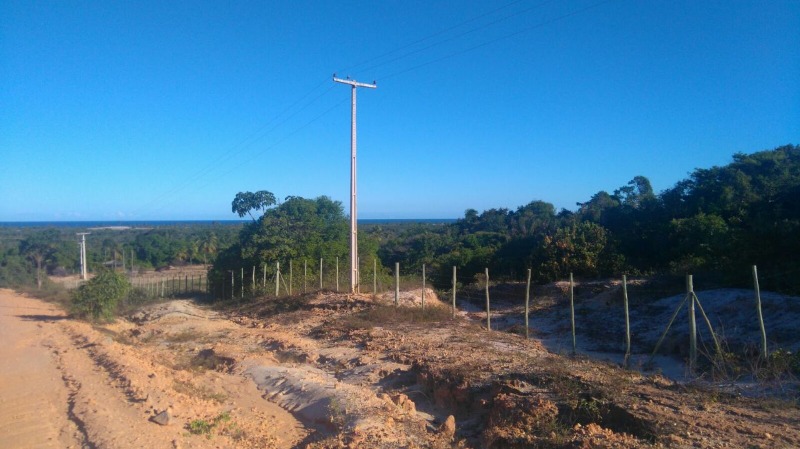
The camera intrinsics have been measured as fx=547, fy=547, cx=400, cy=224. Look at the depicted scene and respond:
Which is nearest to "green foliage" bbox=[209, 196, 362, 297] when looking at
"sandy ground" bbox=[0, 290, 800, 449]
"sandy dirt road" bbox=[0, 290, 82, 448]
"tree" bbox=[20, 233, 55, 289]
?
"sandy dirt road" bbox=[0, 290, 82, 448]

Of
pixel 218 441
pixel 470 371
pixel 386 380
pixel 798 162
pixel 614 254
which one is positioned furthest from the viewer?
pixel 798 162

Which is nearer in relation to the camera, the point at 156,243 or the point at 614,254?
the point at 614,254

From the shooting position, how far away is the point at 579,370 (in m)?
8.16

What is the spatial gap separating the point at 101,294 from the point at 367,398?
14758mm

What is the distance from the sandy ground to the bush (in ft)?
16.0

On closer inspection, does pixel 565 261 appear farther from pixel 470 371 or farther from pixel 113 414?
pixel 113 414

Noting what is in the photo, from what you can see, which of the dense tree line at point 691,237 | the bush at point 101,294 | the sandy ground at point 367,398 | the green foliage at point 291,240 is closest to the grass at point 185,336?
the sandy ground at point 367,398

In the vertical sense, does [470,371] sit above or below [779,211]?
below

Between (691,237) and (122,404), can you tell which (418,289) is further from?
(122,404)

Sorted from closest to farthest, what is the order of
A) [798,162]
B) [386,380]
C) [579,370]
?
[579,370] < [386,380] < [798,162]

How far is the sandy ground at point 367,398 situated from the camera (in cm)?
617

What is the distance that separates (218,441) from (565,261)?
20436mm

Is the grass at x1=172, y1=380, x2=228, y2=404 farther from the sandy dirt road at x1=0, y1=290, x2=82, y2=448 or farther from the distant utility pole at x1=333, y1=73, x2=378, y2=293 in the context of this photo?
the distant utility pole at x1=333, y1=73, x2=378, y2=293

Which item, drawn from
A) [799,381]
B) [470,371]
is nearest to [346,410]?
[470,371]
